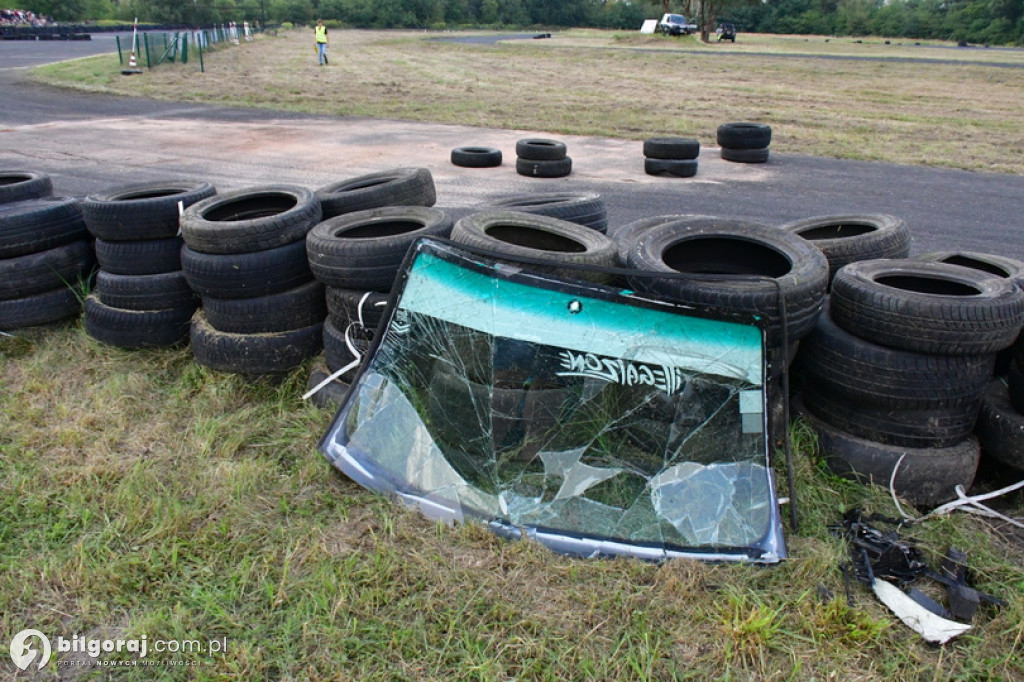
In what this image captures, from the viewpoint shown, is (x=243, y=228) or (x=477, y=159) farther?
(x=477, y=159)

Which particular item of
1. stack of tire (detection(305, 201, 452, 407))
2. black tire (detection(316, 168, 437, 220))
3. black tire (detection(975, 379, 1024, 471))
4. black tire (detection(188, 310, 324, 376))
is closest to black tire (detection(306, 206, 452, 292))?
stack of tire (detection(305, 201, 452, 407))

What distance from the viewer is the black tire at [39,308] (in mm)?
5508

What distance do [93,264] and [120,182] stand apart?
559 cm

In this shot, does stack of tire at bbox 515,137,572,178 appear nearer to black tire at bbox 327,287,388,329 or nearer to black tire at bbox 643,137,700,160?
black tire at bbox 643,137,700,160

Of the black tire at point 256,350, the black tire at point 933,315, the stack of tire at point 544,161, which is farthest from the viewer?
the stack of tire at point 544,161

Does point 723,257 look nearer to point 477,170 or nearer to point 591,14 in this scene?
point 477,170

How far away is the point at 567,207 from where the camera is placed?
214 inches

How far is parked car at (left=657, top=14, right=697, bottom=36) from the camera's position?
5838 centimetres

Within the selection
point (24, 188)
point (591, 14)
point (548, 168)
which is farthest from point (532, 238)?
point (591, 14)

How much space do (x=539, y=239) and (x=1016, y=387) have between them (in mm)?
2872

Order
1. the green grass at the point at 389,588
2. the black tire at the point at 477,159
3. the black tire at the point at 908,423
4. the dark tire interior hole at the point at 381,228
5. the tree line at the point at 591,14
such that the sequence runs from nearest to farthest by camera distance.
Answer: the green grass at the point at 389,588 → the black tire at the point at 908,423 → the dark tire interior hole at the point at 381,228 → the black tire at the point at 477,159 → the tree line at the point at 591,14

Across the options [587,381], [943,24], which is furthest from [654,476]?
[943,24]

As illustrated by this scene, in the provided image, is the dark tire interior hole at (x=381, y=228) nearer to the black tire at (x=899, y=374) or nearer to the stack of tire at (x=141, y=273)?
the stack of tire at (x=141, y=273)

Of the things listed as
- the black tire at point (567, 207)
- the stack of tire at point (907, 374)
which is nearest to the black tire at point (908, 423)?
the stack of tire at point (907, 374)
